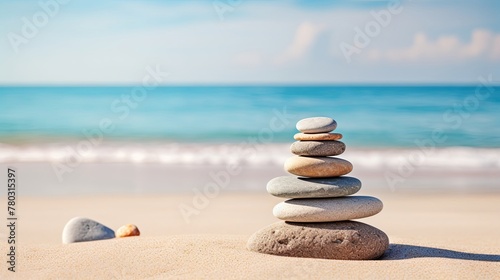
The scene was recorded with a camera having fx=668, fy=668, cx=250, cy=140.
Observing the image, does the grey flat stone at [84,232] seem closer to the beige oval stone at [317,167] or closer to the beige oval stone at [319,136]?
the beige oval stone at [317,167]

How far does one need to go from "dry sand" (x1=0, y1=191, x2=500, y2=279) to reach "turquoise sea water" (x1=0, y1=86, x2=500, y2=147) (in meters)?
11.1

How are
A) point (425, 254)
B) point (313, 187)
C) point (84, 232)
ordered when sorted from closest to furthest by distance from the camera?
1. point (313, 187)
2. point (425, 254)
3. point (84, 232)

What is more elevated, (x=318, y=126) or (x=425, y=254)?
(x=318, y=126)

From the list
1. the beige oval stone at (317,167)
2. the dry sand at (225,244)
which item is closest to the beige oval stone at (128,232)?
the dry sand at (225,244)

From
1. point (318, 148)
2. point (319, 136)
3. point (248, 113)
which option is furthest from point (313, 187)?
point (248, 113)

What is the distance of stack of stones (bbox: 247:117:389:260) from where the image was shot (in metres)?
6.40

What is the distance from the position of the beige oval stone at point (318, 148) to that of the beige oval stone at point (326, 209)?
17.9 inches

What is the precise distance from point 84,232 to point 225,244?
1.92 m

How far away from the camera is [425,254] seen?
6.77 metres

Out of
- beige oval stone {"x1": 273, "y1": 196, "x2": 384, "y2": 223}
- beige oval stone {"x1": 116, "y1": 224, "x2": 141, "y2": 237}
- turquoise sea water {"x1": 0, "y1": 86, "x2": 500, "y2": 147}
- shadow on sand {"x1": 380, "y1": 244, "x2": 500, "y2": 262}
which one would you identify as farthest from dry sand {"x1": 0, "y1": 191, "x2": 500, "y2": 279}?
turquoise sea water {"x1": 0, "y1": 86, "x2": 500, "y2": 147}

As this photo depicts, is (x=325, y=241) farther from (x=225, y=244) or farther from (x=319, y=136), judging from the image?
(x=225, y=244)

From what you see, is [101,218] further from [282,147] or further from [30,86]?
[30,86]

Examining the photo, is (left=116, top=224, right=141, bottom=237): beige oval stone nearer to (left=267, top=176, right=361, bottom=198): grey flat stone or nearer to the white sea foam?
(left=267, top=176, right=361, bottom=198): grey flat stone

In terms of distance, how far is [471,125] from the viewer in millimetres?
24375
